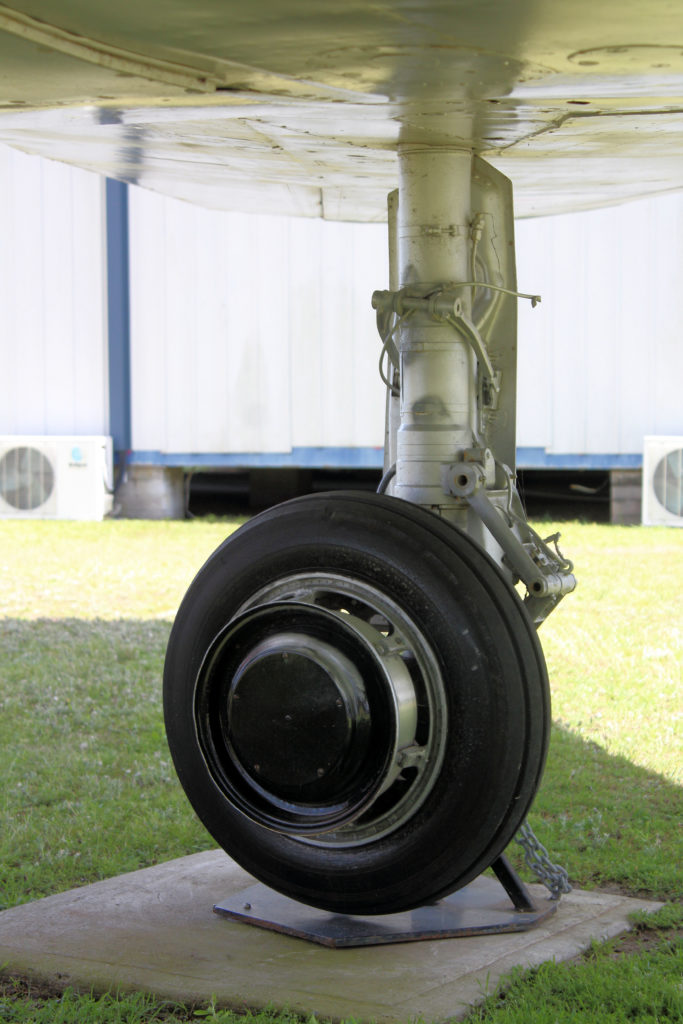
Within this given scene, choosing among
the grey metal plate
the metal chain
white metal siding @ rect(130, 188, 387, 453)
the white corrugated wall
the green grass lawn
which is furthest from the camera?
white metal siding @ rect(130, 188, 387, 453)

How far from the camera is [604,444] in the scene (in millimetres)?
11859

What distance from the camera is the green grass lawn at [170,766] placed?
265cm

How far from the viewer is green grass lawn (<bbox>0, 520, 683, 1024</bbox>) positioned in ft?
8.70

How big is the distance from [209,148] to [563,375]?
28.6 ft

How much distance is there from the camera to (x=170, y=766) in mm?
4617

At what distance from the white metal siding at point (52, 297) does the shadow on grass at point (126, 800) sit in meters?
7.28

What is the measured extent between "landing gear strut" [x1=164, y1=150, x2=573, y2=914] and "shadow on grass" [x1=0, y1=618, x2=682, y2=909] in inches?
38.5

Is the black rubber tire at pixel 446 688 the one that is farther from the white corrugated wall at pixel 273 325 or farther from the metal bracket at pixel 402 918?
the white corrugated wall at pixel 273 325

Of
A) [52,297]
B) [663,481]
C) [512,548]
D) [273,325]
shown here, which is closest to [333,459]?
[273,325]

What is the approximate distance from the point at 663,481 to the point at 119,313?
5623 millimetres

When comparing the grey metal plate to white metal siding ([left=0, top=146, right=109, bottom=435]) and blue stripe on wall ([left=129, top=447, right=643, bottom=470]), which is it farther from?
white metal siding ([left=0, top=146, right=109, bottom=435])

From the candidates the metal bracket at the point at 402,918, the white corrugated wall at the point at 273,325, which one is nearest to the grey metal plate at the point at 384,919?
the metal bracket at the point at 402,918

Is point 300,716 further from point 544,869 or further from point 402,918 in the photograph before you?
point 544,869

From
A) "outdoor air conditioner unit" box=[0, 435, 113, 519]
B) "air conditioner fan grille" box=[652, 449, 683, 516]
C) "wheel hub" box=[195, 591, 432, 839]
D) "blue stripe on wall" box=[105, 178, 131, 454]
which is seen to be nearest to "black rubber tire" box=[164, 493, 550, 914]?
"wheel hub" box=[195, 591, 432, 839]
